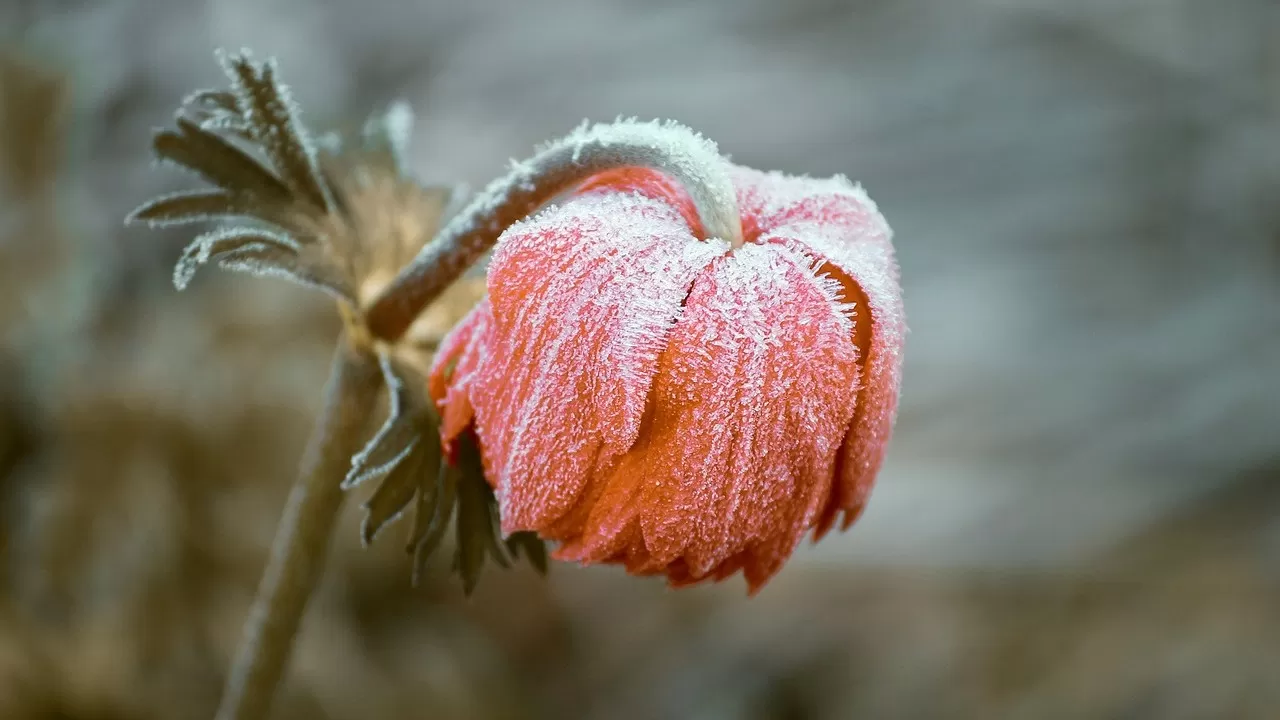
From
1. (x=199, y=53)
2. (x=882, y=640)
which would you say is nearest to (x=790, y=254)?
(x=882, y=640)

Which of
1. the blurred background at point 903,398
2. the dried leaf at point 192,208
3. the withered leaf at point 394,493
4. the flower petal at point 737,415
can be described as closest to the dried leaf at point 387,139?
the dried leaf at point 192,208

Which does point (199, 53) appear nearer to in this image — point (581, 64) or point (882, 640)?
point (581, 64)

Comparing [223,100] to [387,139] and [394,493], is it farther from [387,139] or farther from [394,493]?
[394,493]

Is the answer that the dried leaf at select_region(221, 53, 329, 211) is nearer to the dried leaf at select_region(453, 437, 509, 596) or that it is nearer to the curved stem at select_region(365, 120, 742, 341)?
the curved stem at select_region(365, 120, 742, 341)

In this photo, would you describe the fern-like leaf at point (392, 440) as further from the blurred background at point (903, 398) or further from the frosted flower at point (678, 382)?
the blurred background at point (903, 398)

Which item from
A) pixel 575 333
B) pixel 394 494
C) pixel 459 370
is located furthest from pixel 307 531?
pixel 575 333

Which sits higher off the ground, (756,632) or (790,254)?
(790,254)

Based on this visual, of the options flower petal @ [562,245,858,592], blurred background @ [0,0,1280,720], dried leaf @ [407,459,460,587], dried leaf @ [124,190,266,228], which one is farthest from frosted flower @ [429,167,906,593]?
blurred background @ [0,0,1280,720]

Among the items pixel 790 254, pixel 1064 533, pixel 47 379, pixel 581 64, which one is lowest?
pixel 1064 533
